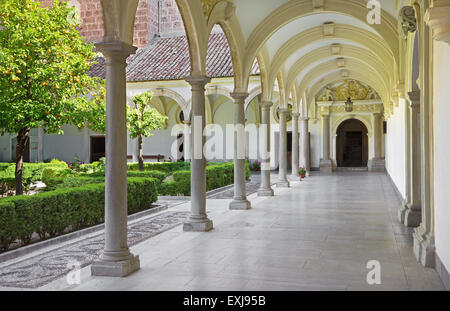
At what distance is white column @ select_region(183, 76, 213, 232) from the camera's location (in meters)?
7.59

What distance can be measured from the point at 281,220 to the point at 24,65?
635 cm

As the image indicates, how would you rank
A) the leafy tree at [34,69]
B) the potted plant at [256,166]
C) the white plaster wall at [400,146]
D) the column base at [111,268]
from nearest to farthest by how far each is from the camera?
1. the column base at [111,268]
2. the leafy tree at [34,69]
3. the white plaster wall at [400,146]
4. the potted plant at [256,166]

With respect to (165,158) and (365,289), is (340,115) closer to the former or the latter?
(165,158)

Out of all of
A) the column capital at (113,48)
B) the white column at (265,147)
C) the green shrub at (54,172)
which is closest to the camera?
the column capital at (113,48)

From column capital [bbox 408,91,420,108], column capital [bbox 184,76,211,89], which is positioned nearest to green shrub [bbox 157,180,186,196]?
column capital [bbox 184,76,211,89]

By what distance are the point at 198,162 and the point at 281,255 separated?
261cm

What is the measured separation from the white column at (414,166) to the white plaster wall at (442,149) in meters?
2.11

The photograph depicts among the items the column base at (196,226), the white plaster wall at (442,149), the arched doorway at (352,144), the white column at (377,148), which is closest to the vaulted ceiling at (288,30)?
the column base at (196,226)

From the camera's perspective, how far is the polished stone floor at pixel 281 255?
4527 millimetres

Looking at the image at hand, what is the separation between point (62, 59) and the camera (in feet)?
32.5

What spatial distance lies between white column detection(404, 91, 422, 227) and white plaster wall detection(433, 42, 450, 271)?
2.11 meters

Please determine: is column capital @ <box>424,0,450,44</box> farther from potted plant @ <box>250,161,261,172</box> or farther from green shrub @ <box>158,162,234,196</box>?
potted plant @ <box>250,161,261,172</box>

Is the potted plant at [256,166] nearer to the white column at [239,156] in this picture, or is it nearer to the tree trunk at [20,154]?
the white column at [239,156]

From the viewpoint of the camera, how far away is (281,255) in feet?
18.7
